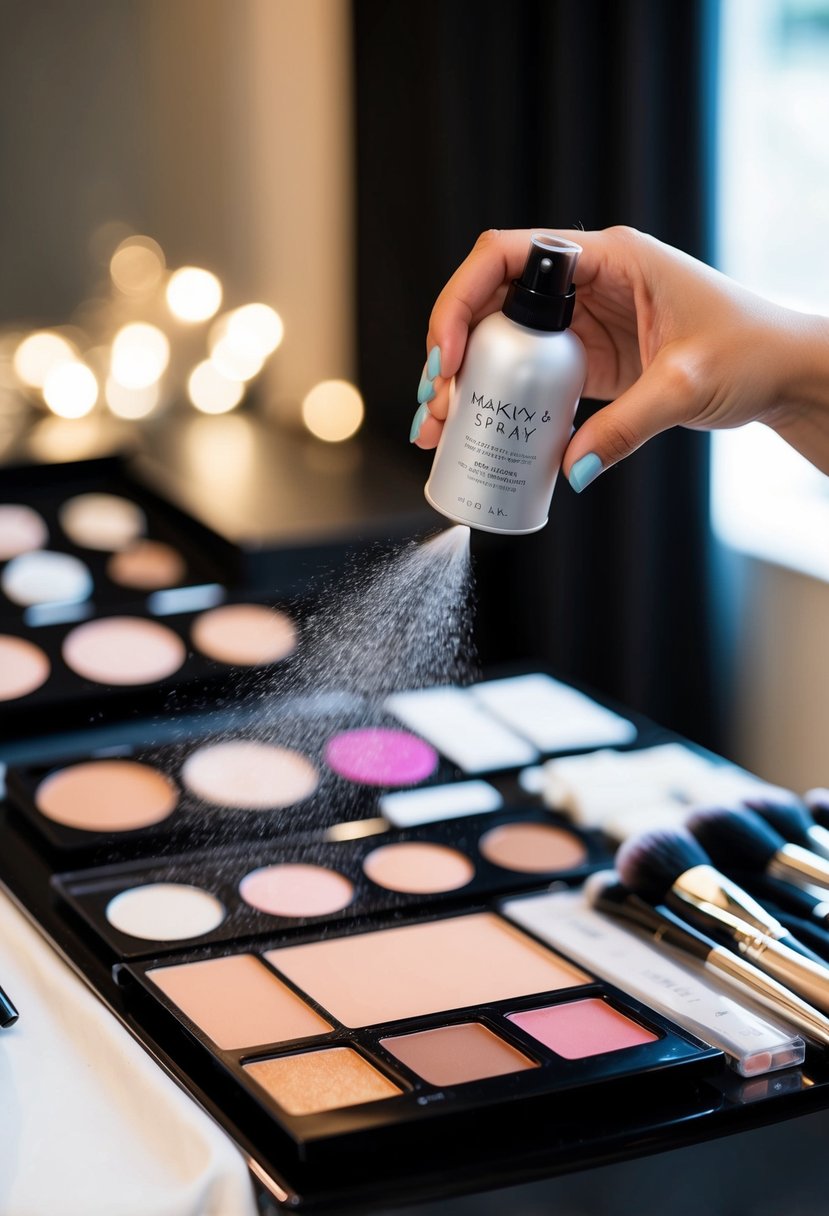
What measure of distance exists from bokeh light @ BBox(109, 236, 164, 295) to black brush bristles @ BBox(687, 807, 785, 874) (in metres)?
1.42

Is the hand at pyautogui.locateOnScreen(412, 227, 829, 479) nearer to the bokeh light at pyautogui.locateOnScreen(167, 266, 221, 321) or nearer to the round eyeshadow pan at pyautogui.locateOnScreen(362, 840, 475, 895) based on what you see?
the round eyeshadow pan at pyautogui.locateOnScreen(362, 840, 475, 895)

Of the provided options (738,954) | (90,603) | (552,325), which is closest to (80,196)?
(90,603)

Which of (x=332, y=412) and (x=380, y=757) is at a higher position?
(x=332, y=412)

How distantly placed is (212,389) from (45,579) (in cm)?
68

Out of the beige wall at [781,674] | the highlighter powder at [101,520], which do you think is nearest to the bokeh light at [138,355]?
the highlighter powder at [101,520]

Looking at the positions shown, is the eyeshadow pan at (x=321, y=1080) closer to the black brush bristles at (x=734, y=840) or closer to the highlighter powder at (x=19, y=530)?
the black brush bristles at (x=734, y=840)

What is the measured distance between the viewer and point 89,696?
54.6 inches

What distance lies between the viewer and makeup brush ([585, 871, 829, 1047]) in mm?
886

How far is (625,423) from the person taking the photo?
0.89 m

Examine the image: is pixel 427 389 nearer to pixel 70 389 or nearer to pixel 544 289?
pixel 544 289

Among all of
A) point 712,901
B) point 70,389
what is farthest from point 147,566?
point 712,901

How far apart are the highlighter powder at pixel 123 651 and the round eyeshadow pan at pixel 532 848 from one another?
476mm

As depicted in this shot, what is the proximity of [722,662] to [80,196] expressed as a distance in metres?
1.12

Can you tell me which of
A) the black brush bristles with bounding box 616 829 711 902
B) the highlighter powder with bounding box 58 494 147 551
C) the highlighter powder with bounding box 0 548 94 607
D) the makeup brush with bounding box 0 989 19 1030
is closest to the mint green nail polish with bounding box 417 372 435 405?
the black brush bristles with bounding box 616 829 711 902
